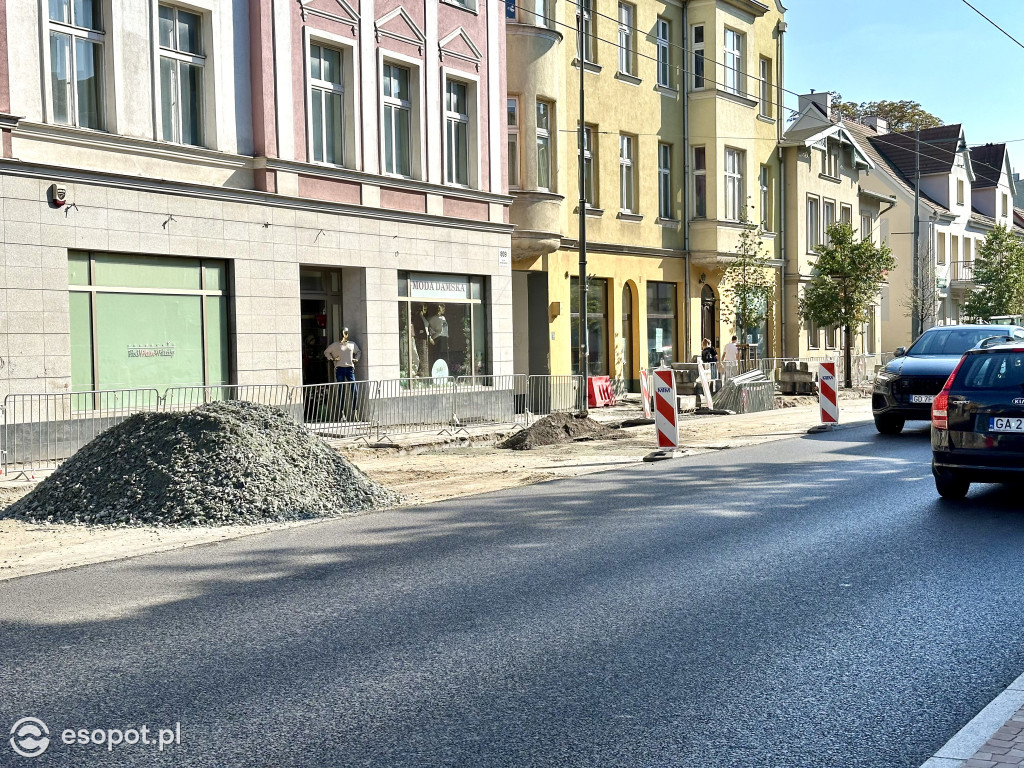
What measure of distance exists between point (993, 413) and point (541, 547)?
446cm

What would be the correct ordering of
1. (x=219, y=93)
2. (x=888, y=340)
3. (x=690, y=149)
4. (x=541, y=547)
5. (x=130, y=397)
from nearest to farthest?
(x=541, y=547), (x=130, y=397), (x=219, y=93), (x=690, y=149), (x=888, y=340)

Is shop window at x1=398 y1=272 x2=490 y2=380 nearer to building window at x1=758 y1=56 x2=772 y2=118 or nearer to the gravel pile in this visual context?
the gravel pile

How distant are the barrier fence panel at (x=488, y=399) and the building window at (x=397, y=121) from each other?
173 inches

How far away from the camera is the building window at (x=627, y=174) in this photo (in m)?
29.6

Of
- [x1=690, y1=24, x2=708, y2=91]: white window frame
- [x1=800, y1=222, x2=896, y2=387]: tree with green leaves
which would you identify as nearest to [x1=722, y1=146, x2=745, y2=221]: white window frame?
[x1=690, y1=24, x2=708, y2=91]: white window frame

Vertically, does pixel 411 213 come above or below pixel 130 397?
above

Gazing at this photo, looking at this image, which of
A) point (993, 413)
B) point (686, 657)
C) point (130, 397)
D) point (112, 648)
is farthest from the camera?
point (130, 397)

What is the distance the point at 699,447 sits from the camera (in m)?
16.9

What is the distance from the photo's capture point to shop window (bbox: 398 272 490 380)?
2183cm

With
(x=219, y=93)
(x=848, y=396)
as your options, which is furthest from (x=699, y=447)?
(x=848, y=396)

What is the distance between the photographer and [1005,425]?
391 inches

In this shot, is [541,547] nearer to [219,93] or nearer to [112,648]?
[112,648]

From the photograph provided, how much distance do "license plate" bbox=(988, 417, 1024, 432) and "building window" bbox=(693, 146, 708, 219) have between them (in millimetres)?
22973

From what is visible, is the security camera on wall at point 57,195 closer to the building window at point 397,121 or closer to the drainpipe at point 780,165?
the building window at point 397,121
